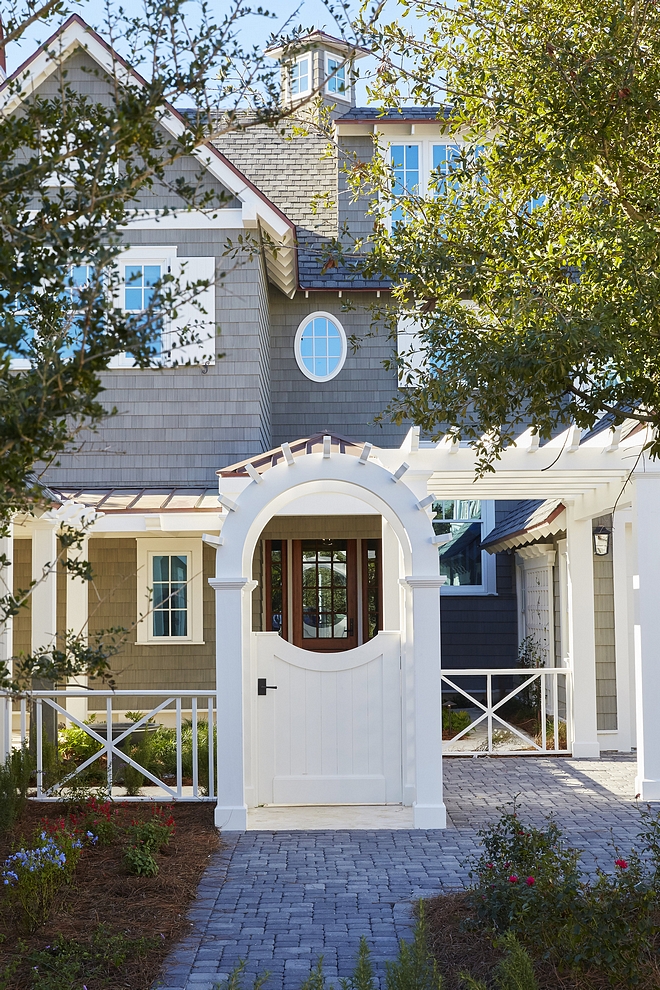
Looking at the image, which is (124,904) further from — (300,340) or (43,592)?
(300,340)

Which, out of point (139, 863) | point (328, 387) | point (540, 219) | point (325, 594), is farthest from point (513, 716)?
point (540, 219)

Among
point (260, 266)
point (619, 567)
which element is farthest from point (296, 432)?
point (619, 567)

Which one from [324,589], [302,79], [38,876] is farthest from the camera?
[302,79]

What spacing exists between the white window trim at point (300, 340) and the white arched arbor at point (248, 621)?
590 cm

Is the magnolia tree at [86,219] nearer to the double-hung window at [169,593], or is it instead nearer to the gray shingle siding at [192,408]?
the gray shingle siding at [192,408]

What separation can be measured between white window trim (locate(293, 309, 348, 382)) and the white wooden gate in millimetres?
6295

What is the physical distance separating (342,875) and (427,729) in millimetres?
1808

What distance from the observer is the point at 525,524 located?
14.0 m

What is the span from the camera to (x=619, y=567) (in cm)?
1251

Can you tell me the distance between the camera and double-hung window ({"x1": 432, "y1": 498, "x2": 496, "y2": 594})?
17.1 meters

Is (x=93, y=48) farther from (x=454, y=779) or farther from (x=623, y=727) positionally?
(x=623, y=727)

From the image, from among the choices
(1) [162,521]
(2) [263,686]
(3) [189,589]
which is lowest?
(2) [263,686]

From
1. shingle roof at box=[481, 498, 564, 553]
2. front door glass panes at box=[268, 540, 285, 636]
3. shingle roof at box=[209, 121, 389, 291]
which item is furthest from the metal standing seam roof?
shingle roof at box=[209, 121, 389, 291]

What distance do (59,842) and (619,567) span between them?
8198 mm
